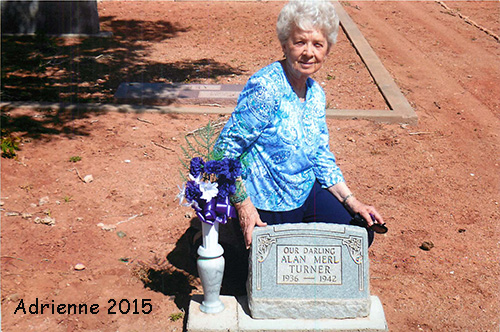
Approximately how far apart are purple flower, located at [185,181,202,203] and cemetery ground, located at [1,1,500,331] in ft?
3.14

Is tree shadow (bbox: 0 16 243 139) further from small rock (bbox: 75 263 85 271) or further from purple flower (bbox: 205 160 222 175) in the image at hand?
purple flower (bbox: 205 160 222 175)

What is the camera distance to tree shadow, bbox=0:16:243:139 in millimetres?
7180

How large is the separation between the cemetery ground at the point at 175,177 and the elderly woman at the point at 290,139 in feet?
2.42

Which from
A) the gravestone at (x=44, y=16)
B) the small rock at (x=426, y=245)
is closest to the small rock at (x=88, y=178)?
the small rock at (x=426, y=245)

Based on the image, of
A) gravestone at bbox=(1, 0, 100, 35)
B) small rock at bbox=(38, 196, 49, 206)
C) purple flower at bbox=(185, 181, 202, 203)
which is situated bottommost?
small rock at bbox=(38, 196, 49, 206)

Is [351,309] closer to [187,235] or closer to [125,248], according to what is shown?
[187,235]

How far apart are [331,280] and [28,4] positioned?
7.98 metres

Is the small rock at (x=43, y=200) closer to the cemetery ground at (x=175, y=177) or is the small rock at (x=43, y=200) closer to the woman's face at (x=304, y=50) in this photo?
the cemetery ground at (x=175, y=177)

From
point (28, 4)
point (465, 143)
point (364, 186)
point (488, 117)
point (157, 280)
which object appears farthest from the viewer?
point (28, 4)

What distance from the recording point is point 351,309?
357cm

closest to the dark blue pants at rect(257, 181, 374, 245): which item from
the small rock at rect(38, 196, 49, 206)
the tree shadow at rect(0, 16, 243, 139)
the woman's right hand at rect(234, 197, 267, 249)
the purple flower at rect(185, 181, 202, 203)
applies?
the woman's right hand at rect(234, 197, 267, 249)

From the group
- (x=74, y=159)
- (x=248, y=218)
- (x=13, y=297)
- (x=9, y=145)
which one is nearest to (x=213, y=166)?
(x=248, y=218)

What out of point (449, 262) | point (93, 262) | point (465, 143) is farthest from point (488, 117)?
point (93, 262)

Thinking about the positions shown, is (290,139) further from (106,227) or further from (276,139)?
(106,227)
